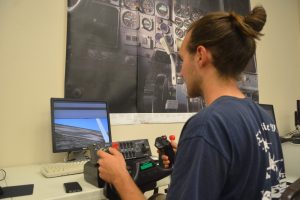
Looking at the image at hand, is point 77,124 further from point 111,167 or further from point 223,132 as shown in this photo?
point 223,132

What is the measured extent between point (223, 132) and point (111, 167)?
485 millimetres

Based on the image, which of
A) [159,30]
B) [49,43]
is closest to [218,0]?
[159,30]

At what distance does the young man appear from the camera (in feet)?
2.25

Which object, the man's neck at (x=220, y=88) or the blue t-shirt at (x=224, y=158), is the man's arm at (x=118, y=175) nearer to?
the blue t-shirt at (x=224, y=158)

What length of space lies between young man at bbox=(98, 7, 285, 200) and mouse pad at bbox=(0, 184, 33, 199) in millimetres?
331

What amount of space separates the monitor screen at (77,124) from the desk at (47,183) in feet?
0.62

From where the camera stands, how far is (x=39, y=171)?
4.41ft

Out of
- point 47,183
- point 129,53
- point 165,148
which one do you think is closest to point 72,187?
point 47,183

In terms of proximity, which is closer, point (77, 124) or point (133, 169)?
point (133, 169)

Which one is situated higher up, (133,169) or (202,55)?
(202,55)

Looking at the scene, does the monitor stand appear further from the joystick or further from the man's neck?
the man's neck

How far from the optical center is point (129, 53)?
194cm

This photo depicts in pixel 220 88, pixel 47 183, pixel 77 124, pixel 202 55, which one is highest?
pixel 202 55

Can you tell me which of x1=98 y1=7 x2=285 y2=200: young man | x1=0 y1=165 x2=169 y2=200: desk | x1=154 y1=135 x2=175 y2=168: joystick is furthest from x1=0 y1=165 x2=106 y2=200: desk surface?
x1=154 y1=135 x2=175 y2=168: joystick
